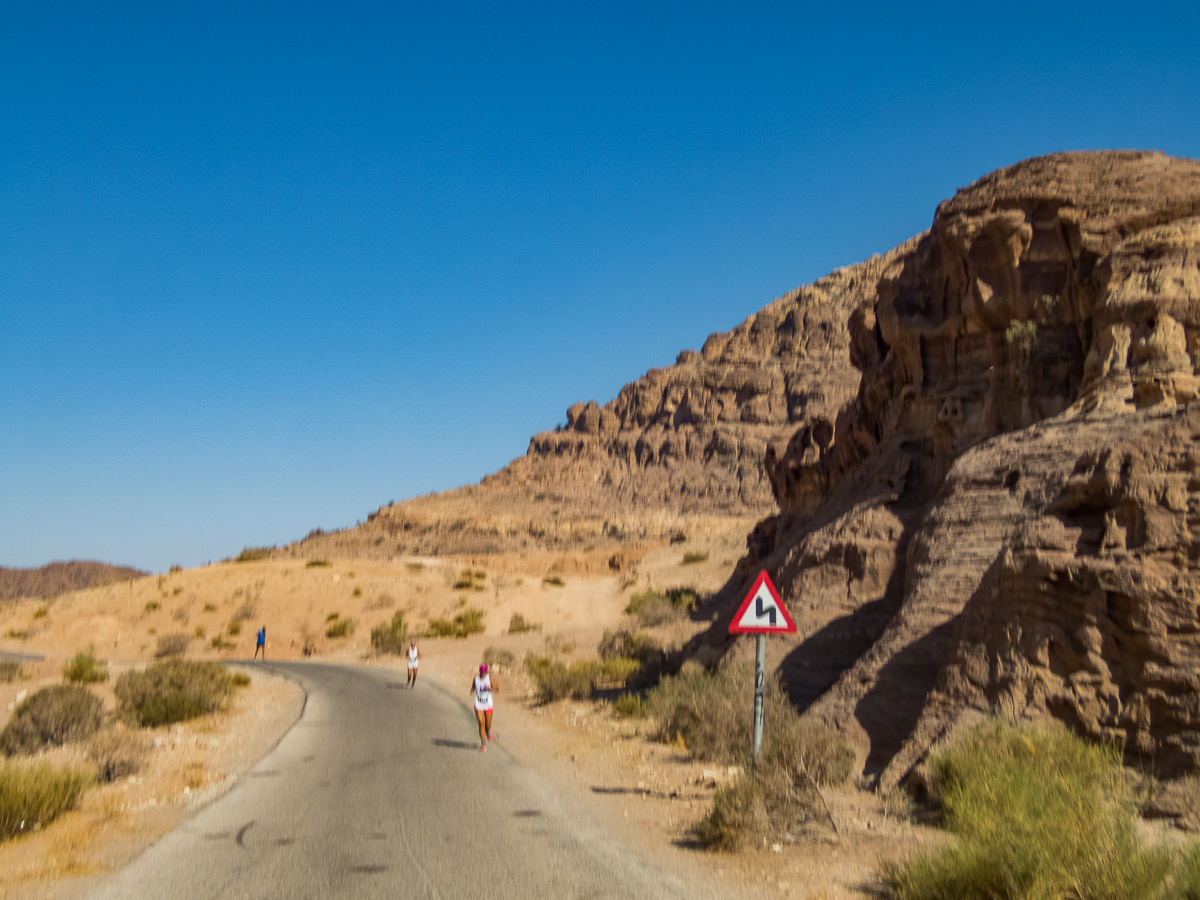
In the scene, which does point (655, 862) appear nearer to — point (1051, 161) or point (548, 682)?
point (548, 682)

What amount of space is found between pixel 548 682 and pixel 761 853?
12640 mm

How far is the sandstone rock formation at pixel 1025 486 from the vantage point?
23.7 feet

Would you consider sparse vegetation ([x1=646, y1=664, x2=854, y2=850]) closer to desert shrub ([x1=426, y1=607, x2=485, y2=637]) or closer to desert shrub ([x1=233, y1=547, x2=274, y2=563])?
Answer: desert shrub ([x1=426, y1=607, x2=485, y2=637])

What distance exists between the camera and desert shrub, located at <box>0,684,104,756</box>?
12.1 metres

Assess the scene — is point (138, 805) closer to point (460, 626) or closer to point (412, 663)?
point (412, 663)

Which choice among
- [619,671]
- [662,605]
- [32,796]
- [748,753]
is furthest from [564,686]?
[662,605]

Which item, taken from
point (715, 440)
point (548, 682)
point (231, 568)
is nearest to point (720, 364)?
point (715, 440)

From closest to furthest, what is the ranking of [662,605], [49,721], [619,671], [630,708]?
[49,721] → [630,708] → [619,671] → [662,605]

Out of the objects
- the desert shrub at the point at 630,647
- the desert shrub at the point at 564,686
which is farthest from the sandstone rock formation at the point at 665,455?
the desert shrub at the point at 564,686

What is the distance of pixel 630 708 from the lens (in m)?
15.6

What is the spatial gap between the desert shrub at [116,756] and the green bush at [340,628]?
30.8m

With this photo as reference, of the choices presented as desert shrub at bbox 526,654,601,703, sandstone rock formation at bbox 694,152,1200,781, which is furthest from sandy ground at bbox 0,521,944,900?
sandstone rock formation at bbox 694,152,1200,781

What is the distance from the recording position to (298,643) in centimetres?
4019

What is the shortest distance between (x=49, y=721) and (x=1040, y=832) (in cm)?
1383
